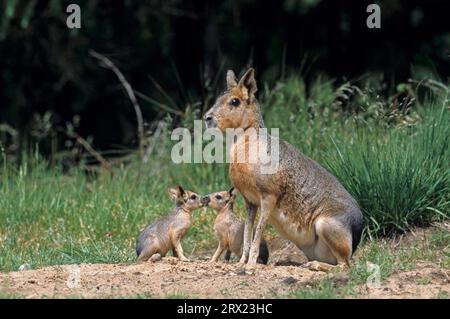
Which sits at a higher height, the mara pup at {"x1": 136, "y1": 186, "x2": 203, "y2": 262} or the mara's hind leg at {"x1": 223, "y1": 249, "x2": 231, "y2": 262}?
the mara pup at {"x1": 136, "y1": 186, "x2": 203, "y2": 262}

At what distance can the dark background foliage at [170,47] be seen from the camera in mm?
17922

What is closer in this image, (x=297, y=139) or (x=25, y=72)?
(x=297, y=139)

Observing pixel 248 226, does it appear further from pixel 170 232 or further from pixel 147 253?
pixel 147 253

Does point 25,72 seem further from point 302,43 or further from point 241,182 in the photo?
point 241,182

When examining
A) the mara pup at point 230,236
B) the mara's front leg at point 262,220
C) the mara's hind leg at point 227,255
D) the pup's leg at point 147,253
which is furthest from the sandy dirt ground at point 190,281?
the mara's hind leg at point 227,255

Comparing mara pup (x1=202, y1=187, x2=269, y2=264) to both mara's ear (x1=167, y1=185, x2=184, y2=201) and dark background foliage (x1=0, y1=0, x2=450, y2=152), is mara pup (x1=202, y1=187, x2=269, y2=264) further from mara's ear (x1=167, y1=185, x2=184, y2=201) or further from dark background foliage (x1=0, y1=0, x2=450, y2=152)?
dark background foliage (x1=0, y1=0, x2=450, y2=152)

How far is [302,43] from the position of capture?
60.4 ft

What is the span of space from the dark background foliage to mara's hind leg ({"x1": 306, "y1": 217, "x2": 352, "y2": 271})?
8075 mm

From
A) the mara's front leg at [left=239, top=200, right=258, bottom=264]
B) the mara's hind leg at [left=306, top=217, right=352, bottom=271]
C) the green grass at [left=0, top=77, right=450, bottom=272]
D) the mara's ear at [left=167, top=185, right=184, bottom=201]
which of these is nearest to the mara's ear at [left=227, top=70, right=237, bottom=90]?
the mara's front leg at [left=239, top=200, right=258, bottom=264]

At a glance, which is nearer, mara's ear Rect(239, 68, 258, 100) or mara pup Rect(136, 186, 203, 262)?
mara's ear Rect(239, 68, 258, 100)

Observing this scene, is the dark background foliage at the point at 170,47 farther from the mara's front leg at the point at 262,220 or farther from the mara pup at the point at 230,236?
the mara's front leg at the point at 262,220

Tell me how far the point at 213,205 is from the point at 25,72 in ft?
29.9

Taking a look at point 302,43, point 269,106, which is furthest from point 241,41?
point 269,106

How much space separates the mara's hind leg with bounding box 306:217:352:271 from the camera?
939cm
